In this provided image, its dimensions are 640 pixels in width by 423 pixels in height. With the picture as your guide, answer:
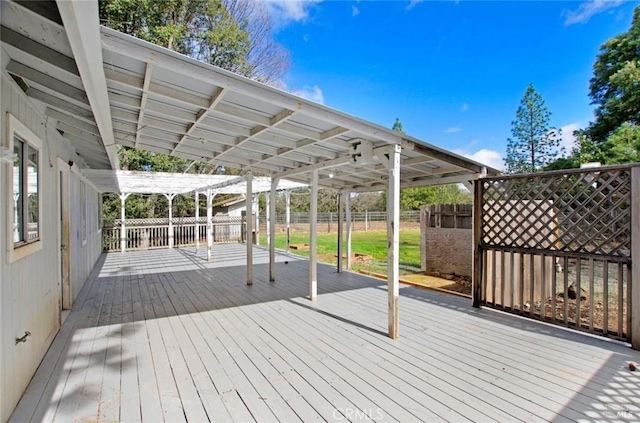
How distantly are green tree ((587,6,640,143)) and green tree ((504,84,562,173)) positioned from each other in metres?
2.14

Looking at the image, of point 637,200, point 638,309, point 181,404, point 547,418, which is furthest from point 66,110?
point 638,309

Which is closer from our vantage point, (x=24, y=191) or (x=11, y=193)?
(x=11, y=193)

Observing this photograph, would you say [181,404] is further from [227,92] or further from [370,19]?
[370,19]

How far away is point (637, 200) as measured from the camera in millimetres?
3178

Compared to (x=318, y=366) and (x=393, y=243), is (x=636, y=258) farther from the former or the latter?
(x=318, y=366)

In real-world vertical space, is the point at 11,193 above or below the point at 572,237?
above

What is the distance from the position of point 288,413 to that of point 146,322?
2.76 m

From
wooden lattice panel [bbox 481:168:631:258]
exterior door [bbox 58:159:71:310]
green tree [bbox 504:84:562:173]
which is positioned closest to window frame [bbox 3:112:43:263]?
exterior door [bbox 58:159:71:310]

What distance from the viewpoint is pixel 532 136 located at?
16.5 meters

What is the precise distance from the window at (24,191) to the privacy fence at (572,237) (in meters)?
5.15

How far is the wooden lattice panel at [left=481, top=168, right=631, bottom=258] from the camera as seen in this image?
337 cm

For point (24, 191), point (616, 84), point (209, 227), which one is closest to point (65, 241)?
point (24, 191)

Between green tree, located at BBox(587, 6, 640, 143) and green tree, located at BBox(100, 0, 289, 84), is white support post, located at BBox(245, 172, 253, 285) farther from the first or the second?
green tree, located at BBox(587, 6, 640, 143)

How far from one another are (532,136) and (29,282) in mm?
20186
